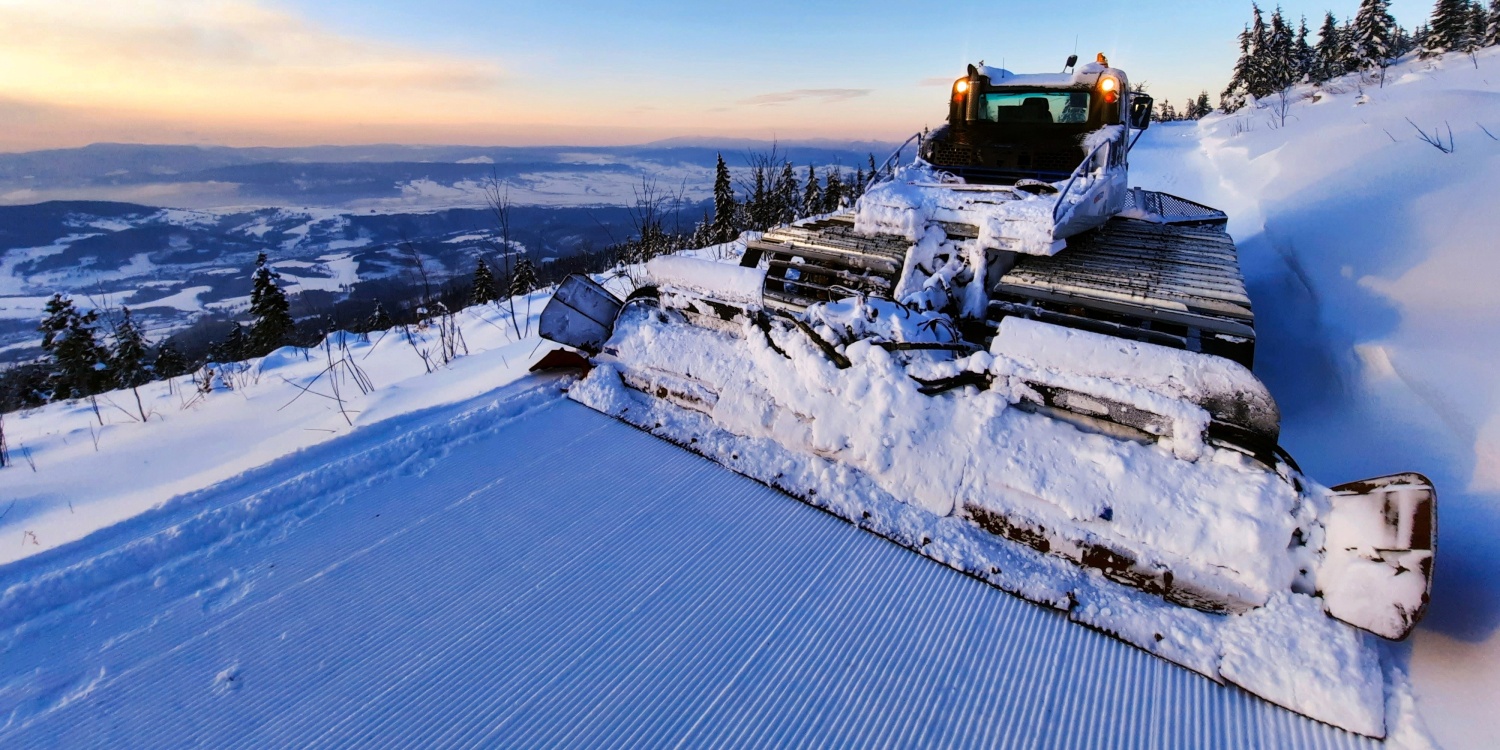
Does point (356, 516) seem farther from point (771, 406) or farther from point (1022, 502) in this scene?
point (1022, 502)

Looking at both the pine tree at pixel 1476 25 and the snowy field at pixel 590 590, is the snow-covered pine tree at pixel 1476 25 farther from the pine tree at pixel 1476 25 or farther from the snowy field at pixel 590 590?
the snowy field at pixel 590 590

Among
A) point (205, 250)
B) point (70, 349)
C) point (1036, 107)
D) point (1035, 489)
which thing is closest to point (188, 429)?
point (1035, 489)

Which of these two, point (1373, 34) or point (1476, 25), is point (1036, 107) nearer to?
point (1373, 34)

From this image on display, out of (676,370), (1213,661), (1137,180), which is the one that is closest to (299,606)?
(676,370)

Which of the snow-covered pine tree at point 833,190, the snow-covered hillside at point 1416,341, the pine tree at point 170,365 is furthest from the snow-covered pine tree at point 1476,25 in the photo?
the pine tree at point 170,365

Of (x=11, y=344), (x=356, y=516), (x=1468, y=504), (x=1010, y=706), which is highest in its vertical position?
(x=1468, y=504)
